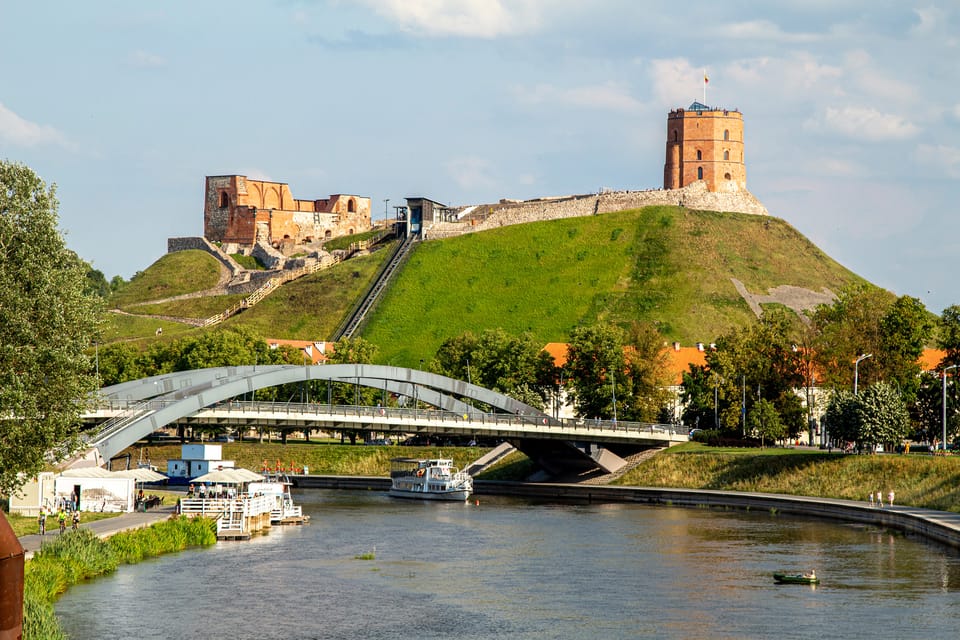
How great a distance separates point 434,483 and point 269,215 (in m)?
106

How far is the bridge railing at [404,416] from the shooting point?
7831 centimetres

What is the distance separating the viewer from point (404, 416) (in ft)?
278

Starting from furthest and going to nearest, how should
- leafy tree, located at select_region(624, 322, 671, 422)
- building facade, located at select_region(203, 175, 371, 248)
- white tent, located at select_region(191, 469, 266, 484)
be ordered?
building facade, located at select_region(203, 175, 371, 248)
leafy tree, located at select_region(624, 322, 671, 422)
white tent, located at select_region(191, 469, 266, 484)

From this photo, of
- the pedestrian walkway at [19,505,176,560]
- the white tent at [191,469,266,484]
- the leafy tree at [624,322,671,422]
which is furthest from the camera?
the leafy tree at [624,322,671,422]

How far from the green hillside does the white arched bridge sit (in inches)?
1608

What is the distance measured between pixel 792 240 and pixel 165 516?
119 metres

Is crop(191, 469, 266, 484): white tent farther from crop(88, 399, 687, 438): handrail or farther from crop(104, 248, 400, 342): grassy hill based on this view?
crop(104, 248, 400, 342): grassy hill

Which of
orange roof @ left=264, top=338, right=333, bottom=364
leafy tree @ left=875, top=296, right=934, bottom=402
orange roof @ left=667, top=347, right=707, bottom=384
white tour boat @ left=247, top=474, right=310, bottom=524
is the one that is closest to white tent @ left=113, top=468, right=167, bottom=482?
white tour boat @ left=247, top=474, right=310, bottom=524

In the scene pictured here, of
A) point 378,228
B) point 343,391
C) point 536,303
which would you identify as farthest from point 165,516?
point 378,228

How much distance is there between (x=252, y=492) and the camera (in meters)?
67.2

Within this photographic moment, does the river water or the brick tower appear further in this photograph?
the brick tower

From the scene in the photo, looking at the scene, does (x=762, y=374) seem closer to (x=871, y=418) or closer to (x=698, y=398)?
(x=698, y=398)

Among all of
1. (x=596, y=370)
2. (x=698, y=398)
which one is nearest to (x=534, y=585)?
(x=698, y=398)

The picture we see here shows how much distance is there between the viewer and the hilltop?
143 m
